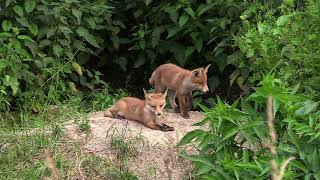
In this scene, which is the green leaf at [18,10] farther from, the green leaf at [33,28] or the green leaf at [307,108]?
the green leaf at [307,108]

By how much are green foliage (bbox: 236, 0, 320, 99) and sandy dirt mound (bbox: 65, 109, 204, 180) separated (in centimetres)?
124

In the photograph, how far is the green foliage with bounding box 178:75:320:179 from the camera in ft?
17.9

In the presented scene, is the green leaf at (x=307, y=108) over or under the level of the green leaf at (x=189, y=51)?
over

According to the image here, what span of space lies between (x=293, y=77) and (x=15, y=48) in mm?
3797

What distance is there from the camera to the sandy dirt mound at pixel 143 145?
7.21 metres

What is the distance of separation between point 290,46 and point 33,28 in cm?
387

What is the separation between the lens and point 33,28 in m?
9.06

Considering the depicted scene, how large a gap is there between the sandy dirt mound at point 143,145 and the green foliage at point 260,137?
3.76ft

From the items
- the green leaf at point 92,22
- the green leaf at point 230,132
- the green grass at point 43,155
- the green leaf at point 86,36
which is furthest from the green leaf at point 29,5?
the green leaf at point 230,132

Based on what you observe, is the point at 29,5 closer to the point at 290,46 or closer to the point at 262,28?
the point at 262,28

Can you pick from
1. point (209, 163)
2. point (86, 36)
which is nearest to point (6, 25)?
point (86, 36)

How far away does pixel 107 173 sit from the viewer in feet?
23.2

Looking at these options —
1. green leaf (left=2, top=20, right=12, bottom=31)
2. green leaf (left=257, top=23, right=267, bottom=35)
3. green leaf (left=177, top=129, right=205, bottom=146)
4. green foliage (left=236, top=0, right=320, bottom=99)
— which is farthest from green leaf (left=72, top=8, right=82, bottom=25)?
green leaf (left=177, top=129, right=205, bottom=146)

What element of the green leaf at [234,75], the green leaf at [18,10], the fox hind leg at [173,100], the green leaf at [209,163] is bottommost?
the fox hind leg at [173,100]
